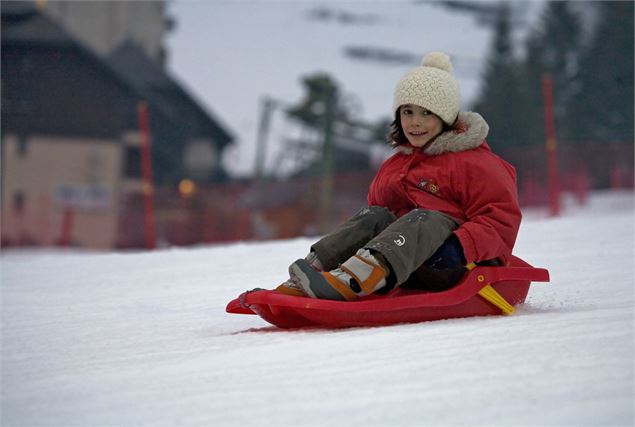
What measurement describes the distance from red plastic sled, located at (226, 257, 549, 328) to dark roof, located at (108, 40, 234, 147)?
85.4ft

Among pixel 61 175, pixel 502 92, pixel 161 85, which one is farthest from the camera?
pixel 161 85

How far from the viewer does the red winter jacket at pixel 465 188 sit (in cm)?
234

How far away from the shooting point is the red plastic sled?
223 centimetres

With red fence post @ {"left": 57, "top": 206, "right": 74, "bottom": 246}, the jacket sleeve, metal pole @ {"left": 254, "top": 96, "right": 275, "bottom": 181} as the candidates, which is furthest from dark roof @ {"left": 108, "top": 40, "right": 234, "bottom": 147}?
the jacket sleeve

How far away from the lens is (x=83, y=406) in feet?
5.44

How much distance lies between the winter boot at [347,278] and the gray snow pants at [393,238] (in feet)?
0.12

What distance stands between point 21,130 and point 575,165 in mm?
14769

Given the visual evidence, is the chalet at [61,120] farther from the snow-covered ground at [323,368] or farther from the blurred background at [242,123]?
the snow-covered ground at [323,368]

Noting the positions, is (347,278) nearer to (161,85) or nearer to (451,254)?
(451,254)

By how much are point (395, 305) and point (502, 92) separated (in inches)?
1022

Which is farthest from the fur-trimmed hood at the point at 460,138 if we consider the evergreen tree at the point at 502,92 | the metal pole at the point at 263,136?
the metal pole at the point at 263,136

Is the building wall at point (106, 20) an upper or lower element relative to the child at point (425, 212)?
upper

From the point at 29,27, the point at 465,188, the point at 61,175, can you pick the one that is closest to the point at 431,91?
the point at 465,188

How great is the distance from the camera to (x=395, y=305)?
89.1 inches
